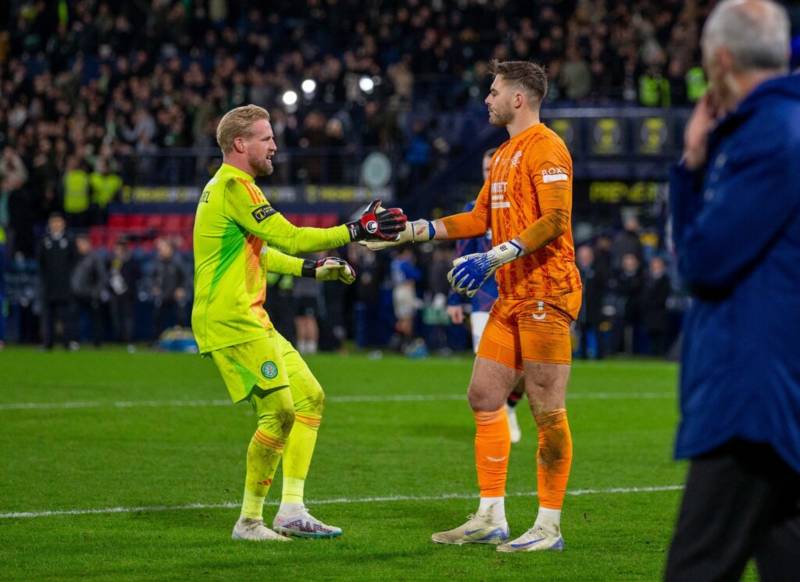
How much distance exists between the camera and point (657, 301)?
25.6 m

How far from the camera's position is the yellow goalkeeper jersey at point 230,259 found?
311 inches

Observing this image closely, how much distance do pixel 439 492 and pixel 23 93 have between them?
2797 cm

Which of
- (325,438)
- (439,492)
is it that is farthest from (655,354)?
(439,492)

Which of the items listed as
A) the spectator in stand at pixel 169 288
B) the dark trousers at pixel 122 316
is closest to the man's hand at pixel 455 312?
the spectator in stand at pixel 169 288

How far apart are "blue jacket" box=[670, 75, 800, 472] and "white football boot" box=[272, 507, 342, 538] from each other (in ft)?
13.3

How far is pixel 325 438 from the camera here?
1305 centimetres

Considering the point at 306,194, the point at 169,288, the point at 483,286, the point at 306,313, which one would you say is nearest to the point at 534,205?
the point at 483,286

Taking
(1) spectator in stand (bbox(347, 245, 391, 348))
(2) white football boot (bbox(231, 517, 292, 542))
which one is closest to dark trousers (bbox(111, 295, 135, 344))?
(1) spectator in stand (bbox(347, 245, 391, 348))

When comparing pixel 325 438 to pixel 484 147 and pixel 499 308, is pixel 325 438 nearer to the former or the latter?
pixel 499 308

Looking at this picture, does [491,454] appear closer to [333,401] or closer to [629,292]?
[333,401]

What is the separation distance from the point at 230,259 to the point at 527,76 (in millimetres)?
1846

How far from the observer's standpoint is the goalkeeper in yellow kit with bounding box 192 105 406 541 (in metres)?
7.82

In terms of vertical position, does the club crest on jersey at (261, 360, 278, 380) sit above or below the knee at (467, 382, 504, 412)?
above

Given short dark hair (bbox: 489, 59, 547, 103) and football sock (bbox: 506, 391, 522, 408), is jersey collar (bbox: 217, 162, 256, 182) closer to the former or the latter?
short dark hair (bbox: 489, 59, 547, 103)
